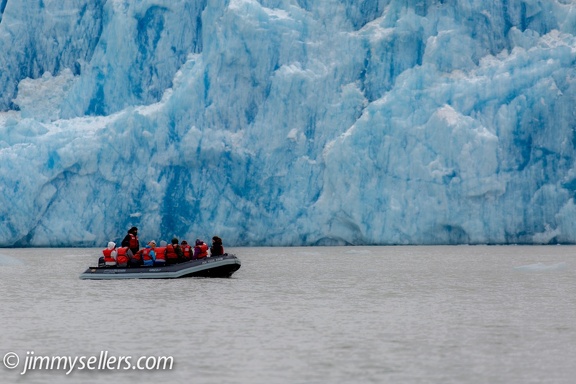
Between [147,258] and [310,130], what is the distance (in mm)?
13330

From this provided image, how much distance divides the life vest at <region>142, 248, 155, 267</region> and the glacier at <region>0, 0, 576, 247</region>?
1170 centimetres

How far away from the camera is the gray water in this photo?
31.7 ft

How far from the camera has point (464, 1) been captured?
3306 centimetres

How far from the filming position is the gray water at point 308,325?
9656 millimetres

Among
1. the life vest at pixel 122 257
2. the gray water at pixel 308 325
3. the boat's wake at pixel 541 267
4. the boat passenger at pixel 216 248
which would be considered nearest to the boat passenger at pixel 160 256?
the gray water at pixel 308 325

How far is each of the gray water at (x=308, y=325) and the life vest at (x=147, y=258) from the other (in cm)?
55

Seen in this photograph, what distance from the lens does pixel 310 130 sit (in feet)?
109

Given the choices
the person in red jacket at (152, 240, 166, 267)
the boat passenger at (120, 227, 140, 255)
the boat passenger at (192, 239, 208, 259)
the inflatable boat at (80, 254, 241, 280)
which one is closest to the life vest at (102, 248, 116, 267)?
the inflatable boat at (80, 254, 241, 280)

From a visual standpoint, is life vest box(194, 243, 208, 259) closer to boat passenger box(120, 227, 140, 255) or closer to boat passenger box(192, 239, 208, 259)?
boat passenger box(192, 239, 208, 259)

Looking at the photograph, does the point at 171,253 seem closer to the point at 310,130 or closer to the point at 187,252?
the point at 187,252

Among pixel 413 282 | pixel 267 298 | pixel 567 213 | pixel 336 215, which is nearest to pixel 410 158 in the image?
pixel 336 215

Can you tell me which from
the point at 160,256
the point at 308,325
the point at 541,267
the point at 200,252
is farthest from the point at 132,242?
the point at 541,267

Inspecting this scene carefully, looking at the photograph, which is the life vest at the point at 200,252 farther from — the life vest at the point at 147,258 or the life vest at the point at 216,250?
the life vest at the point at 147,258

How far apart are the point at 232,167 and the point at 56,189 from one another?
600 cm
